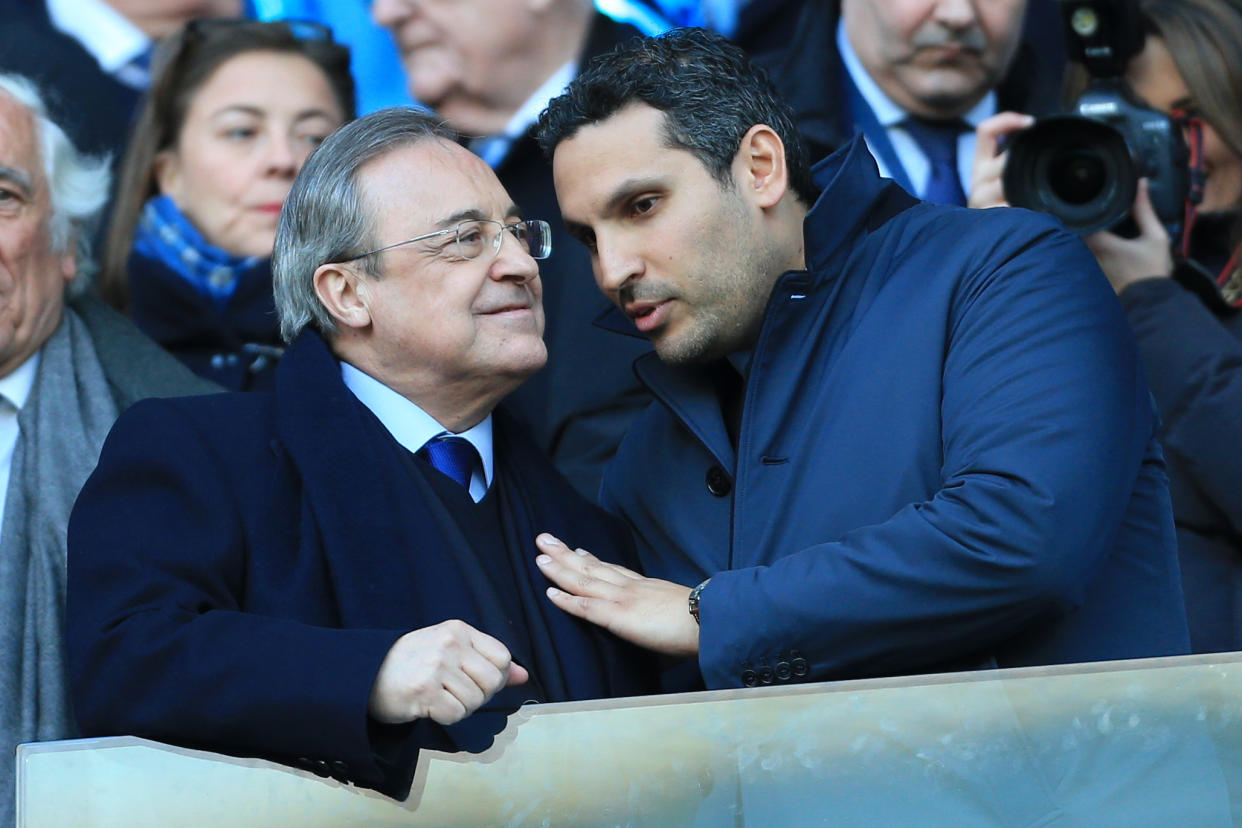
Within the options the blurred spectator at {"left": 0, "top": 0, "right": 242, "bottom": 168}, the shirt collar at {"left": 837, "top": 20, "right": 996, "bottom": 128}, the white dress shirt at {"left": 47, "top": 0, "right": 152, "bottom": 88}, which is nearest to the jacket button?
the shirt collar at {"left": 837, "top": 20, "right": 996, "bottom": 128}

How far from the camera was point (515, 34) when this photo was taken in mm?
3803

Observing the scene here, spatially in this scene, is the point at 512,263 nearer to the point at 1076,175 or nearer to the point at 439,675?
the point at 439,675

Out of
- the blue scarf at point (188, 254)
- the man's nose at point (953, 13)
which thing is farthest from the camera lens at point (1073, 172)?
the blue scarf at point (188, 254)

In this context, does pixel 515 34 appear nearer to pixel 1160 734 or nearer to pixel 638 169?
pixel 638 169

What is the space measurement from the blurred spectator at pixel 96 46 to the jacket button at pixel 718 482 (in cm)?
171

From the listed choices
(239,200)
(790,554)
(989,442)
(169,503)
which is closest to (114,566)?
(169,503)

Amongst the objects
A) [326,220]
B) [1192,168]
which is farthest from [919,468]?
[1192,168]

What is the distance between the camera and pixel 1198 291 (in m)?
3.24

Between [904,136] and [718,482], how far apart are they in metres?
1.29

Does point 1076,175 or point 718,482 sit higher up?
point 1076,175

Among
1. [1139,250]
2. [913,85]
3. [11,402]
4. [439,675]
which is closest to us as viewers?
[439,675]

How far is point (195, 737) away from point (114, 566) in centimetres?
27

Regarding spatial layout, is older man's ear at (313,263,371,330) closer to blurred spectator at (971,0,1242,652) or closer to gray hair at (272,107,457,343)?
gray hair at (272,107,457,343)

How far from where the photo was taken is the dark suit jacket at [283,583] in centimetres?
194
